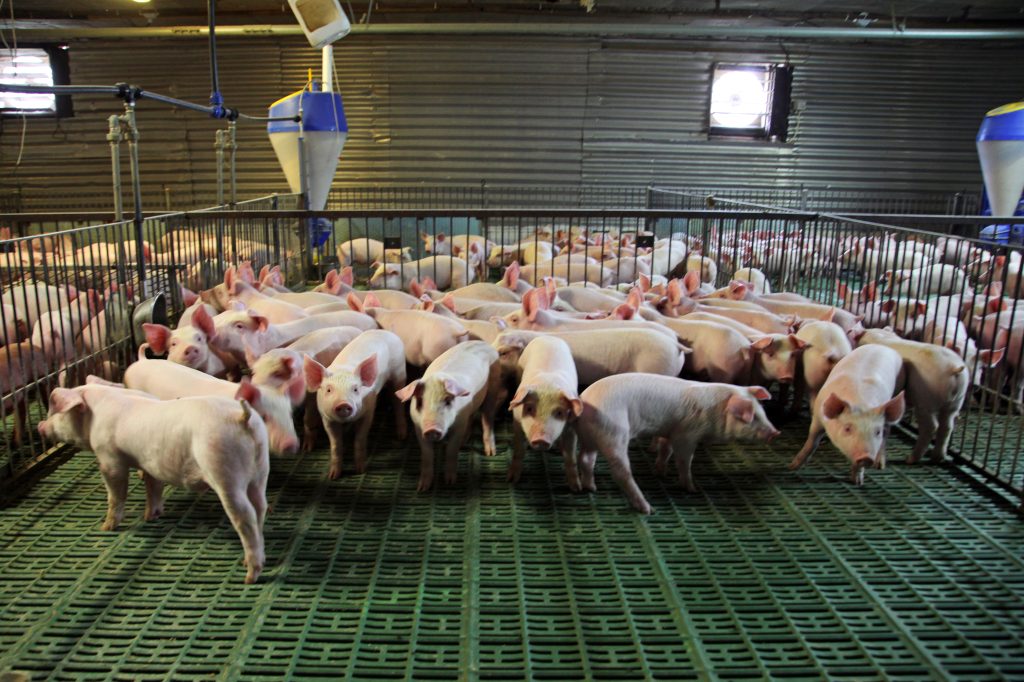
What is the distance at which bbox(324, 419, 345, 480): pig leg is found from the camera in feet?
12.4

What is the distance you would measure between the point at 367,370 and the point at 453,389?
479 mm

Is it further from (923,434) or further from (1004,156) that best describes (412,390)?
(1004,156)

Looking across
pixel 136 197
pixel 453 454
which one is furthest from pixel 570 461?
pixel 136 197

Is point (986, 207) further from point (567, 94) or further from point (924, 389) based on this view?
point (924, 389)

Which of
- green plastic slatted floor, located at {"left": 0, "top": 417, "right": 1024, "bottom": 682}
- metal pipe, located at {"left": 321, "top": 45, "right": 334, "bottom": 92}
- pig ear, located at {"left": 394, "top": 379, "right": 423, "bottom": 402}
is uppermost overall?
metal pipe, located at {"left": 321, "top": 45, "right": 334, "bottom": 92}

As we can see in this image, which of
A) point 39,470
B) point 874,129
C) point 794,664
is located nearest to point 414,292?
point 39,470

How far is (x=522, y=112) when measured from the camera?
520 inches

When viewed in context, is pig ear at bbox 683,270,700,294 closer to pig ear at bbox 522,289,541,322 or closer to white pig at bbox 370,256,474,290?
pig ear at bbox 522,289,541,322

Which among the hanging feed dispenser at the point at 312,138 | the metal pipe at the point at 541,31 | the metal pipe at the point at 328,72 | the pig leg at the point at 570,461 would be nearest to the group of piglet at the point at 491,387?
the pig leg at the point at 570,461

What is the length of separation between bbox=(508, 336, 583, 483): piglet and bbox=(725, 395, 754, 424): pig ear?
0.76m

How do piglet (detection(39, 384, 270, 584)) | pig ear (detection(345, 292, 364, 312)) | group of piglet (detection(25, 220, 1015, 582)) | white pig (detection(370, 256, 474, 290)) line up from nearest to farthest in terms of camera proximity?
1. piglet (detection(39, 384, 270, 584))
2. group of piglet (detection(25, 220, 1015, 582))
3. pig ear (detection(345, 292, 364, 312))
4. white pig (detection(370, 256, 474, 290))

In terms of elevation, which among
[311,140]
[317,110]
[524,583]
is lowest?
[524,583]

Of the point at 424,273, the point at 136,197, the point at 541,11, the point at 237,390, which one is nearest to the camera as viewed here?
the point at 237,390

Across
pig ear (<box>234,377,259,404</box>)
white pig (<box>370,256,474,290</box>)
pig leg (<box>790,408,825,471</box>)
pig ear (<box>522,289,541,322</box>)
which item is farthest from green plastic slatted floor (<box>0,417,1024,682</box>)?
white pig (<box>370,256,474,290</box>)
